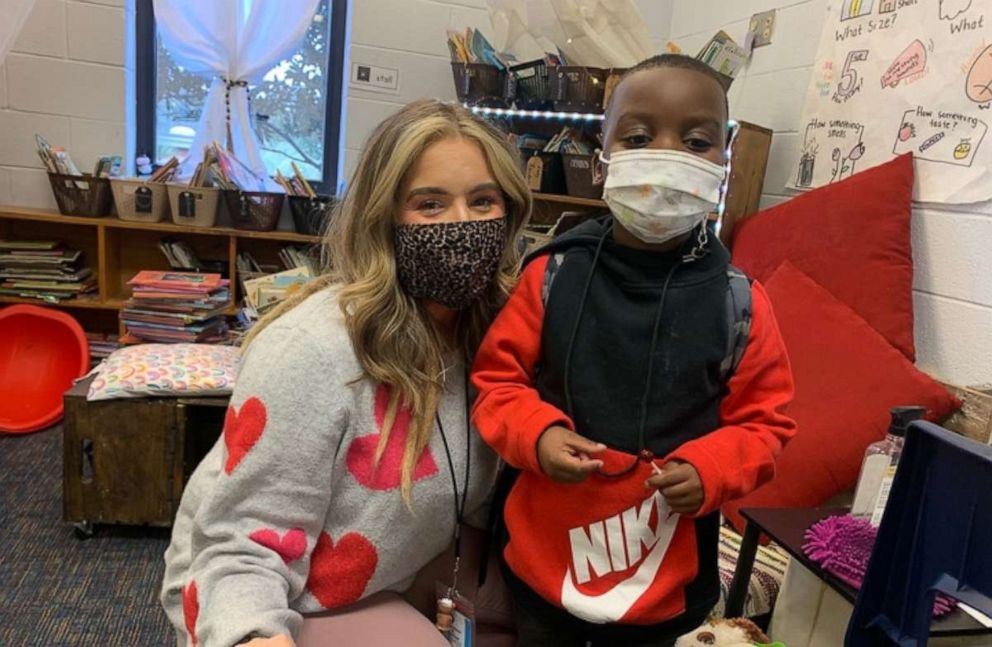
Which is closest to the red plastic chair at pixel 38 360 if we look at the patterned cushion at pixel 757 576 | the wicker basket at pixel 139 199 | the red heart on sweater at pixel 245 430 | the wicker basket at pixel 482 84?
the wicker basket at pixel 139 199

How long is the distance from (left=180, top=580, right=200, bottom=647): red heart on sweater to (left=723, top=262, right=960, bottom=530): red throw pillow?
115cm

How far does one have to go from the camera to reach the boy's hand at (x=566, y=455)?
34.1 inches

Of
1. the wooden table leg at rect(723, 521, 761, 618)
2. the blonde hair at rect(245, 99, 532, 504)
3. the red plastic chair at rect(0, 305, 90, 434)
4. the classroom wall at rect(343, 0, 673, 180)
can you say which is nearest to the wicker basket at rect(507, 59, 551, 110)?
the classroom wall at rect(343, 0, 673, 180)

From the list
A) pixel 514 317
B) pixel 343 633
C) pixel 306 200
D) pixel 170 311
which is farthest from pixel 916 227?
pixel 170 311

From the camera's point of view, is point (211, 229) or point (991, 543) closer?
point (991, 543)

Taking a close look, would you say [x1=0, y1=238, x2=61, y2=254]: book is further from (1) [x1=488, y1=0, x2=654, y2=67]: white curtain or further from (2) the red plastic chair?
(1) [x1=488, y1=0, x2=654, y2=67]: white curtain

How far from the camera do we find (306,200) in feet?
10.4

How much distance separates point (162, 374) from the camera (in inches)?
85.0

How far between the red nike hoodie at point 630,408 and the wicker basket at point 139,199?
2.54 metres

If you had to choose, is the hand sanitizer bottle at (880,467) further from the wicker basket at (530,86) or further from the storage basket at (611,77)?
the wicker basket at (530,86)

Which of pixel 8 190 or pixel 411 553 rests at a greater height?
pixel 8 190

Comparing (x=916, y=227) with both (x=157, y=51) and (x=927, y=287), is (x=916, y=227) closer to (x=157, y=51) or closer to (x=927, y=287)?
(x=927, y=287)

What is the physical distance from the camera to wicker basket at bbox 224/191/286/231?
309 centimetres

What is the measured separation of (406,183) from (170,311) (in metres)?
2.12
